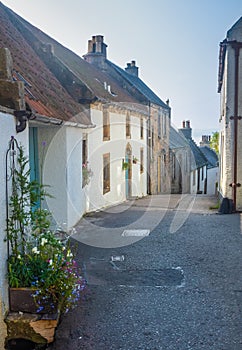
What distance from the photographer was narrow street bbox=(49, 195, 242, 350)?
197 inches

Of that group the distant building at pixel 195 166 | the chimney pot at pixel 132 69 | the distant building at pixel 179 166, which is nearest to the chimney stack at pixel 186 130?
the distant building at pixel 195 166

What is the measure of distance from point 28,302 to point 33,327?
30cm

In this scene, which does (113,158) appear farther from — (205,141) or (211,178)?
(205,141)

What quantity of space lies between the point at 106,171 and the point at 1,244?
41.3 ft

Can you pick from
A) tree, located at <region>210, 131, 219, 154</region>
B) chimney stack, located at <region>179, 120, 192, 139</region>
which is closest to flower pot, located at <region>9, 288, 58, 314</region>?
chimney stack, located at <region>179, 120, 192, 139</region>

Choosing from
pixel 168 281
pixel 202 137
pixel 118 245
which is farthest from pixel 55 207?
pixel 202 137

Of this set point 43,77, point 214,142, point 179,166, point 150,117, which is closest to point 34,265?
point 43,77

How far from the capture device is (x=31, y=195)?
5590mm

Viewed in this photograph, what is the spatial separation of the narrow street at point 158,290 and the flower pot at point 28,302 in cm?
44

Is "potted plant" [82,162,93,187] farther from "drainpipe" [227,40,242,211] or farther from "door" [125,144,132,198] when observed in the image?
"door" [125,144,132,198]

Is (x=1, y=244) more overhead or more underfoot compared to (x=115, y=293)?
more overhead

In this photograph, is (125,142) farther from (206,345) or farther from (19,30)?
(206,345)

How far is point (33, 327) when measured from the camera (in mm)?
4766

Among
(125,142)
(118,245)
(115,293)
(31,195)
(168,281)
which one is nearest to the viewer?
(31,195)
